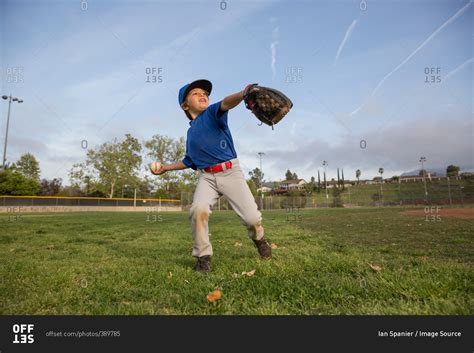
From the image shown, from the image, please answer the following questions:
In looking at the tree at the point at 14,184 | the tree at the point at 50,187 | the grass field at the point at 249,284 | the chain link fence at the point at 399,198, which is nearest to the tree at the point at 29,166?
the tree at the point at 50,187

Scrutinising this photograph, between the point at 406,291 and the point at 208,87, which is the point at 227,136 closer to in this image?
the point at 208,87

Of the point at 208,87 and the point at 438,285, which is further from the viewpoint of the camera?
the point at 208,87

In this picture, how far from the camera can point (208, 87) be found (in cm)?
445

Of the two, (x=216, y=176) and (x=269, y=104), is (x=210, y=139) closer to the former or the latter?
(x=216, y=176)

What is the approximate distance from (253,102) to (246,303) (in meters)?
1.95

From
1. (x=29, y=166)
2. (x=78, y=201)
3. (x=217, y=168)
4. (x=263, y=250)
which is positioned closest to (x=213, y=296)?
(x=263, y=250)


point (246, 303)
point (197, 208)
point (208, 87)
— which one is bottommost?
point (246, 303)

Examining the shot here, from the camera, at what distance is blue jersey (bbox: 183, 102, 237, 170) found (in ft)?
12.8

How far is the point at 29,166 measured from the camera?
4953 centimetres

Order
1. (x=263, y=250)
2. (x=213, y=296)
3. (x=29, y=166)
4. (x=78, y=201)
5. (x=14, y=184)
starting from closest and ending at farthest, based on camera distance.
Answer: (x=213, y=296), (x=263, y=250), (x=14, y=184), (x=78, y=201), (x=29, y=166)

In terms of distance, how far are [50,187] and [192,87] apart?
2284 inches
